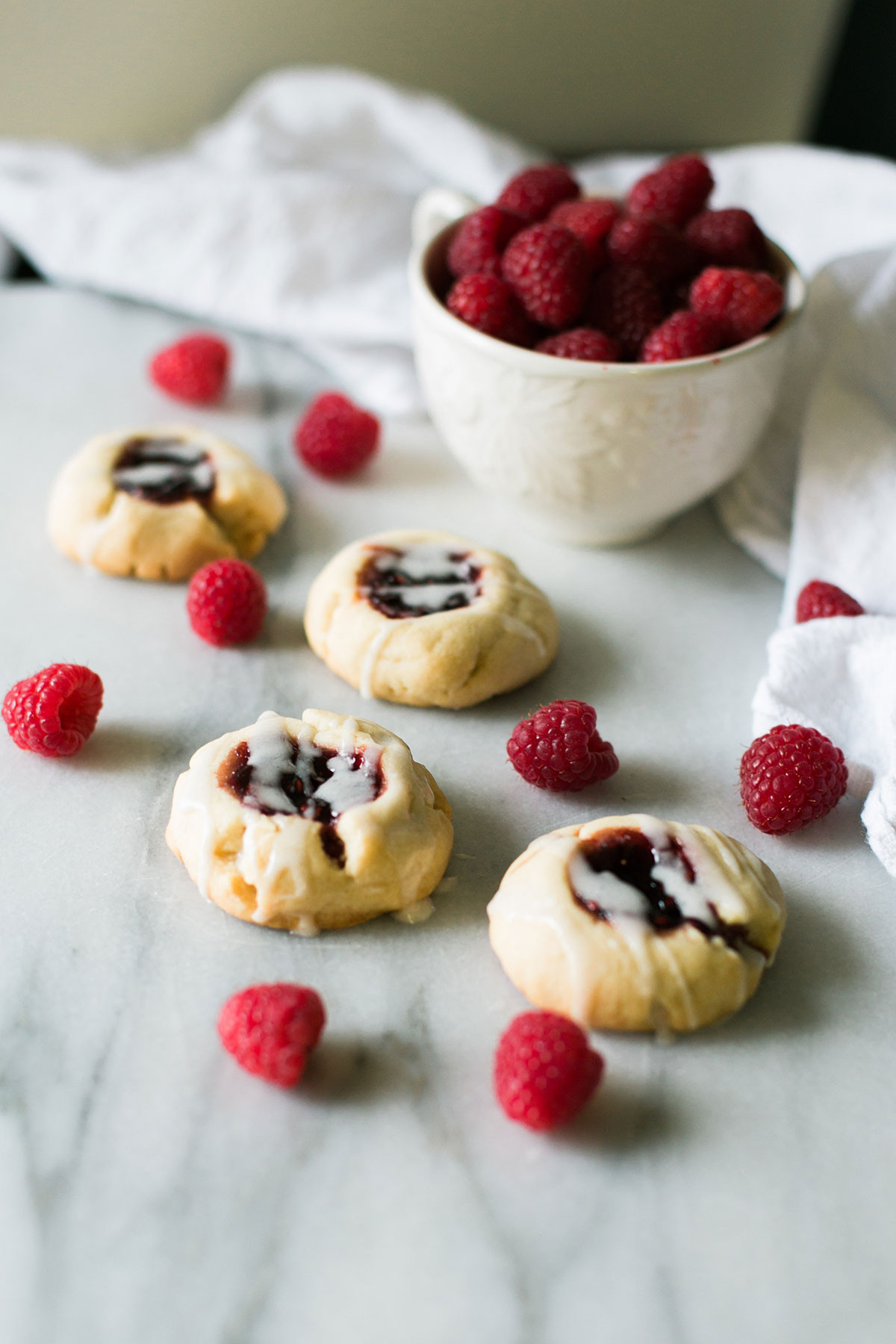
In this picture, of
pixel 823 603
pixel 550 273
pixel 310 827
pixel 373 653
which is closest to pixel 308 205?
pixel 550 273

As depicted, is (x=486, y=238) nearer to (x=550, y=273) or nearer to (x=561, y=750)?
(x=550, y=273)

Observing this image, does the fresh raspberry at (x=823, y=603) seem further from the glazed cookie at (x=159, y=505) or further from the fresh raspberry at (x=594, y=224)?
the glazed cookie at (x=159, y=505)

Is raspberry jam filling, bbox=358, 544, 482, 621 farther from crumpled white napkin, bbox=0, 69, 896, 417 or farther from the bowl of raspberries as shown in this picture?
crumpled white napkin, bbox=0, 69, 896, 417

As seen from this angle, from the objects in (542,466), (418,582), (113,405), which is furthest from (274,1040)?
(113,405)

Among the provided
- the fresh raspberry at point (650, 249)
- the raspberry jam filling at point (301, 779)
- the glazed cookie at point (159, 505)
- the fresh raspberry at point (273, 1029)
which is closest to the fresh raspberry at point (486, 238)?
the fresh raspberry at point (650, 249)

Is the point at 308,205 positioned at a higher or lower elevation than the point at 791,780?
higher
